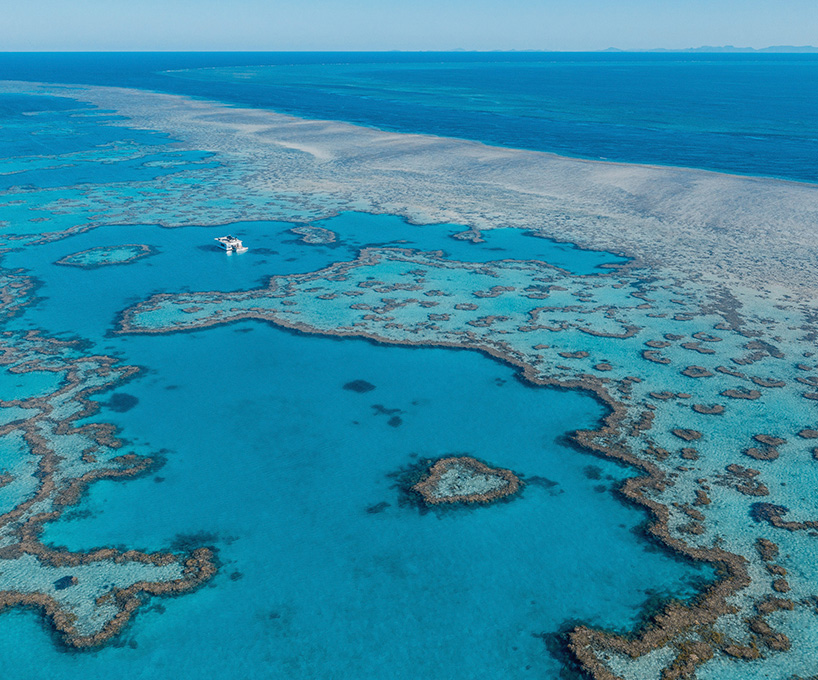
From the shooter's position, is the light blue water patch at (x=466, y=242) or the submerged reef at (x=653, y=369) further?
the light blue water patch at (x=466, y=242)

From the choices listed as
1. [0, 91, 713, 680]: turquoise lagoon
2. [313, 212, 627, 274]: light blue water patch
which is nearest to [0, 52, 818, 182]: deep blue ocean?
[313, 212, 627, 274]: light blue water patch

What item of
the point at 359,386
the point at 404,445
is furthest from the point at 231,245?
the point at 404,445

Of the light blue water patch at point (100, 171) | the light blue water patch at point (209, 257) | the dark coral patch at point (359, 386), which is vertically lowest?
the dark coral patch at point (359, 386)

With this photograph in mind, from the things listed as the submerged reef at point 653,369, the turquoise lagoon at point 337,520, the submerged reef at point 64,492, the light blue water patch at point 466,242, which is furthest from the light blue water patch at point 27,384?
the light blue water patch at point 466,242

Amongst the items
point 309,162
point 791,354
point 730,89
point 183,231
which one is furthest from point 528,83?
point 791,354

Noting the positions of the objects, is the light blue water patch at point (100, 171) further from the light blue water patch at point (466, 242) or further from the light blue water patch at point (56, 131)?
the light blue water patch at point (466, 242)

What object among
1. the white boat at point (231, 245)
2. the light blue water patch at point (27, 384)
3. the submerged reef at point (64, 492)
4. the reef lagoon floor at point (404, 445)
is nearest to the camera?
the reef lagoon floor at point (404, 445)
